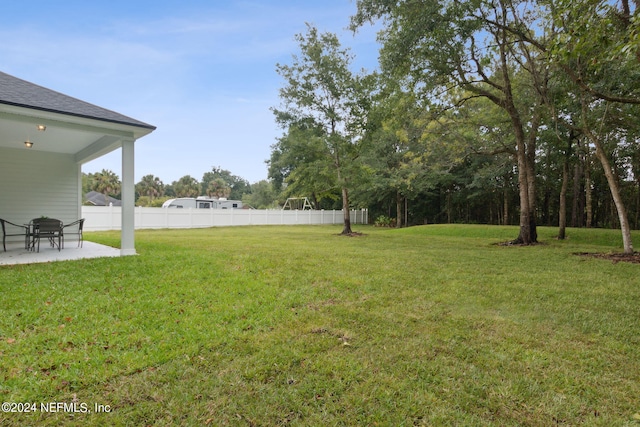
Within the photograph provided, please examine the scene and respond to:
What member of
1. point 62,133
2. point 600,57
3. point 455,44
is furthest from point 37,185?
point 600,57

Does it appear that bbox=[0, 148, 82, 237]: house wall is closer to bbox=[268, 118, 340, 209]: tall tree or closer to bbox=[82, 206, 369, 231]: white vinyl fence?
bbox=[82, 206, 369, 231]: white vinyl fence

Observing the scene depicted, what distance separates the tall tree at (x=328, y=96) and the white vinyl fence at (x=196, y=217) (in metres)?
8.86

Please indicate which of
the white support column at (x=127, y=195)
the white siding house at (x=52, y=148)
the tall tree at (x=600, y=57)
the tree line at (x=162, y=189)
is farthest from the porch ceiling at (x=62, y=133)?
the tree line at (x=162, y=189)

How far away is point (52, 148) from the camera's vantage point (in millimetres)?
8461

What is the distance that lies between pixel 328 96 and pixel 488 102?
6.62 meters

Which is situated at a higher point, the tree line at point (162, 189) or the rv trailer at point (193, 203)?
the tree line at point (162, 189)

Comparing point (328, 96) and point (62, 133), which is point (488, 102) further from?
point (62, 133)

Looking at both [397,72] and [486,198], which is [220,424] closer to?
[397,72]

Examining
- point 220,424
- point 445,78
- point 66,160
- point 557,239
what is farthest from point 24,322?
point 557,239

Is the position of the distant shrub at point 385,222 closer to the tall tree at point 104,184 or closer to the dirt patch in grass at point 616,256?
the dirt patch in grass at point 616,256

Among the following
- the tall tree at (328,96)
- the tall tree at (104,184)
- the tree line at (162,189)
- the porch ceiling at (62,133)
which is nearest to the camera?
the porch ceiling at (62,133)

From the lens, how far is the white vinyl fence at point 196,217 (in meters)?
15.5

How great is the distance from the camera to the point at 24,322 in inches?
127

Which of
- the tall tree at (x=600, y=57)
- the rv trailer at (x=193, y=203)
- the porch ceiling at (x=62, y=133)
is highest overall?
the tall tree at (x=600, y=57)
